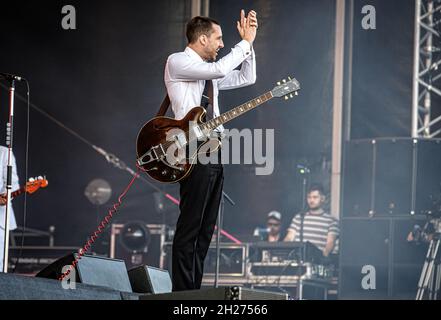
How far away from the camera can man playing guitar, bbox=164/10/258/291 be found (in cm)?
534

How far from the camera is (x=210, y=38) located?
5.54 meters

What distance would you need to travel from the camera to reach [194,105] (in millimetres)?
5480

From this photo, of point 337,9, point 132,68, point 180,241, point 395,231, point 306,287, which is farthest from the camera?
point 132,68

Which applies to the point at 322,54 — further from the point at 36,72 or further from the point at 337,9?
the point at 36,72

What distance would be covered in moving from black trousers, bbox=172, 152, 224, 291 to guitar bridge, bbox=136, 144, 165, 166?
0.20 m

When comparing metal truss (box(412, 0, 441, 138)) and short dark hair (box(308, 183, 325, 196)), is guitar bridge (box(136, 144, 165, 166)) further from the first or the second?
short dark hair (box(308, 183, 325, 196))

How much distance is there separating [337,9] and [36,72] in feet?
12.0

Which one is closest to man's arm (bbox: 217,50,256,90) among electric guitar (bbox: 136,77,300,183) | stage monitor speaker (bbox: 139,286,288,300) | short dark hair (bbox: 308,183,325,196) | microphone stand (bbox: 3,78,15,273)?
electric guitar (bbox: 136,77,300,183)

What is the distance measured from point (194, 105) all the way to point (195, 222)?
0.66m

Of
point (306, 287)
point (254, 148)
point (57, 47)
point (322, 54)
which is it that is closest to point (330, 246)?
point (306, 287)

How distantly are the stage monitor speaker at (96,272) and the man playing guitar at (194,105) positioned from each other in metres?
0.31

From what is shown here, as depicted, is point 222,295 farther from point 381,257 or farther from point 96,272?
point 381,257

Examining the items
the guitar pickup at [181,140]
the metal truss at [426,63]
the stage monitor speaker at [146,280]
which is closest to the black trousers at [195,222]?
the guitar pickup at [181,140]

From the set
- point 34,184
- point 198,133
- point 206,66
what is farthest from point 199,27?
point 34,184
